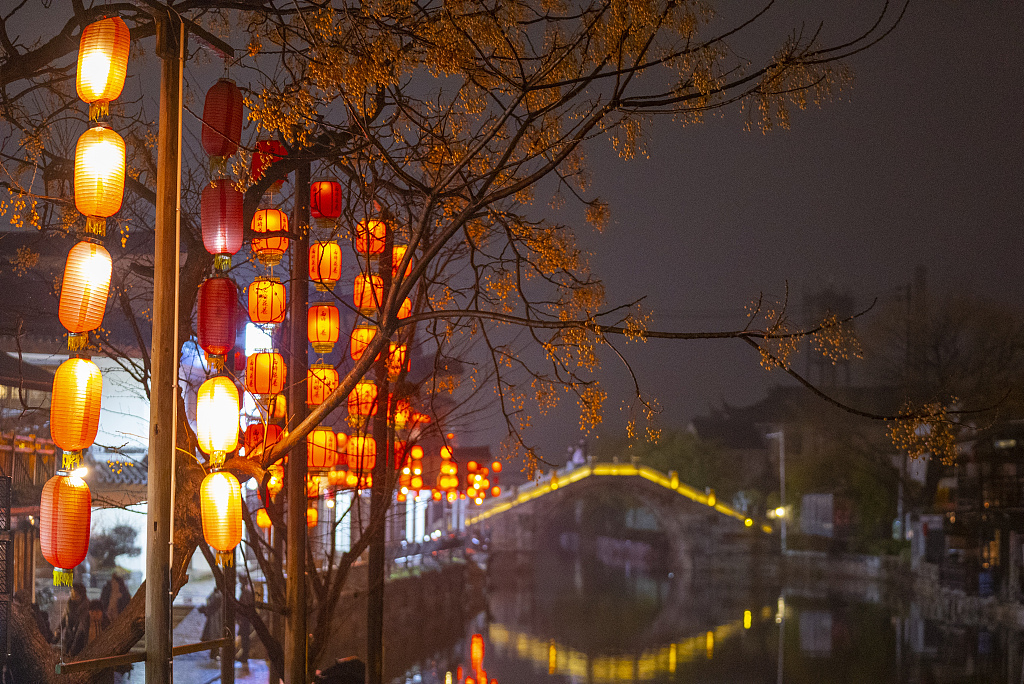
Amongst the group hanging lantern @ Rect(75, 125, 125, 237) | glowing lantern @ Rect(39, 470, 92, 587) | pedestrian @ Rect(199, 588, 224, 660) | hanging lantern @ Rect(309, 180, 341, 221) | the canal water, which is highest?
hanging lantern @ Rect(309, 180, 341, 221)

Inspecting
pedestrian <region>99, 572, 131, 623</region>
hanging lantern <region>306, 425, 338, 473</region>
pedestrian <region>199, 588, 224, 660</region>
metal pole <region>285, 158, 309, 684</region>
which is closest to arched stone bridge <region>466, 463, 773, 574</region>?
pedestrian <region>199, 588, 224, 660</region>

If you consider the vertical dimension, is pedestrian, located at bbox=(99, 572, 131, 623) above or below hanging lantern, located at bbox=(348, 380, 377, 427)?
below

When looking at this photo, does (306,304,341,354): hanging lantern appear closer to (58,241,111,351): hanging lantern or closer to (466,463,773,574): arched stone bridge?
(58,241,111,351): hanging lantern

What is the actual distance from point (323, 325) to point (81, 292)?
3280 millimetres

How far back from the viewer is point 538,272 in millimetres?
5762

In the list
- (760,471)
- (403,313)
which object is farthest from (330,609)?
(760,471)

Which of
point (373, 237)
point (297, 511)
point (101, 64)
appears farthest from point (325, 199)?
point (101, 64)

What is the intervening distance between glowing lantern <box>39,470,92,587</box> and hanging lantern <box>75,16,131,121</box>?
1753mm

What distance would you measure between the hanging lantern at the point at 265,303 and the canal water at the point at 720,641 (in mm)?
11649

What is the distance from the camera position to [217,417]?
483 centimetres

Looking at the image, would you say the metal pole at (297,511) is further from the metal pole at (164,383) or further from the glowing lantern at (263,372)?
the metal pole at (164,383)

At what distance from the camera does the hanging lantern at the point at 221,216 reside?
198 inches

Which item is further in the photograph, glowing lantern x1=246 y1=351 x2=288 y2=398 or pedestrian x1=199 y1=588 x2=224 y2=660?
pedestrian x1=199 y1=588 x2=224 y2=660

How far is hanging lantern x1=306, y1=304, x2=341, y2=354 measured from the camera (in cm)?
730
